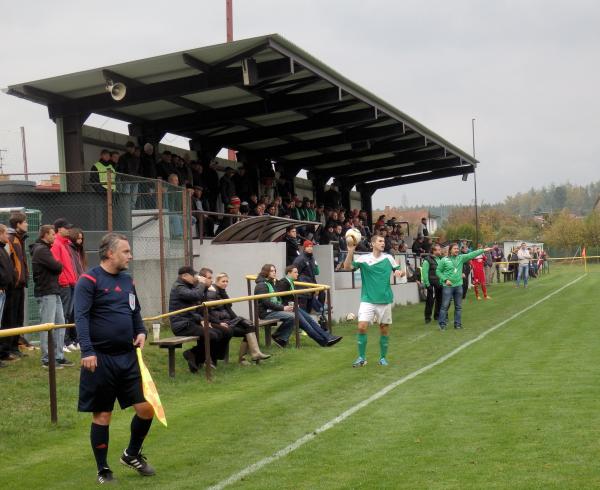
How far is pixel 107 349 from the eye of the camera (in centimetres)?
717

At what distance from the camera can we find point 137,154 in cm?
2094

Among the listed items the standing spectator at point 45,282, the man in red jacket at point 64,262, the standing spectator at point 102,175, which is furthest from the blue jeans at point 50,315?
the standing spectator at point 102,175

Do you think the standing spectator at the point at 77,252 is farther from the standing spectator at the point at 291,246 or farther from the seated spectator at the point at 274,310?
the standing spectator at the point at 291,246

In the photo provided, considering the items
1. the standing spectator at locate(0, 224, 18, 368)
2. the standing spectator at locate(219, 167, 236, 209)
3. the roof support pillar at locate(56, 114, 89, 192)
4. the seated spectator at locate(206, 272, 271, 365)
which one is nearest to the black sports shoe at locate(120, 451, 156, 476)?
the standing spectator at locate(0, 224, 18, 368)

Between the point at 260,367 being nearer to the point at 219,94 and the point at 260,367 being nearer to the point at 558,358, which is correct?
the point at 558,358

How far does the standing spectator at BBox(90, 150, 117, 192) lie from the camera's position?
16406 millimetres

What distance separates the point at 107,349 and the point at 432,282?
1612 cm

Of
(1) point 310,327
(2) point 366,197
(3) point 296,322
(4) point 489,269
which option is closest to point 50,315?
(3) point 296,322

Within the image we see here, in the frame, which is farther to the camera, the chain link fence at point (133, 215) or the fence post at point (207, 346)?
the chain link fence at point (133, 215)

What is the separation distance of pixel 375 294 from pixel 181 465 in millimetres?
6582

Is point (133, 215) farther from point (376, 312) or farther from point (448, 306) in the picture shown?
point (448, 306)

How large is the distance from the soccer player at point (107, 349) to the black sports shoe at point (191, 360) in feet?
19.0

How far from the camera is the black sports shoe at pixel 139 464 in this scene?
288 inches

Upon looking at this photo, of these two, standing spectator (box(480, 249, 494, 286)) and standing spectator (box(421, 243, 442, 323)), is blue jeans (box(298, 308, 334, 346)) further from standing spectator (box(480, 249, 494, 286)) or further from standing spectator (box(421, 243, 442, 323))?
standing spectator (box(480, 249, 494, 286))
